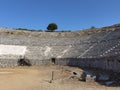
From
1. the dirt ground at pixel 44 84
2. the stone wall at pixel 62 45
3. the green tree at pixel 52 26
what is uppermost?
the green tree at pixel 52 26

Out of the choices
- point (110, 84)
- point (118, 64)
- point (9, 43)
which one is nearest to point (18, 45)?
point (9, 43)

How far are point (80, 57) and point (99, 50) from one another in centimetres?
315

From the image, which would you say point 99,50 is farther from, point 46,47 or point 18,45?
point 18,45

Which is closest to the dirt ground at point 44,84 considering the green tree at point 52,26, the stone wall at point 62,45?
the stone wall at point 62,45

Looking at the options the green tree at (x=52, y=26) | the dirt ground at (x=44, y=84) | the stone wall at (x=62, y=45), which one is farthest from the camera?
the green tree at (x=52, y=26)

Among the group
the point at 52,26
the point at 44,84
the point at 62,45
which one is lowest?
the point at 44,84

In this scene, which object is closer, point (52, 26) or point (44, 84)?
point (44, 84)

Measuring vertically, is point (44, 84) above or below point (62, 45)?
below

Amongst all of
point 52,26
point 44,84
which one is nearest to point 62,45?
point 52,26

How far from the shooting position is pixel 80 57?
108 ft

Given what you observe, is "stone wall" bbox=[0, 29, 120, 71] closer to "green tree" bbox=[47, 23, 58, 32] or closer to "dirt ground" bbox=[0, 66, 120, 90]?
"dirt ground" bbox=[0, 66, 120, 90]

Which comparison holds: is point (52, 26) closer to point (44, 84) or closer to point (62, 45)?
point (62, 45)

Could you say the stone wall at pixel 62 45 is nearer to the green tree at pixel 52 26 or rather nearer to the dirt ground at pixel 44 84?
the dirt ground at pixel 44 84

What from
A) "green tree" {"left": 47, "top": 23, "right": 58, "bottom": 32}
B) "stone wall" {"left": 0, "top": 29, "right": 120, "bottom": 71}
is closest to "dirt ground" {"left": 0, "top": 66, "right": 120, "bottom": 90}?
"stone wall" {"left": 0, "top": 29, "right": 120, "bottom": 71}
